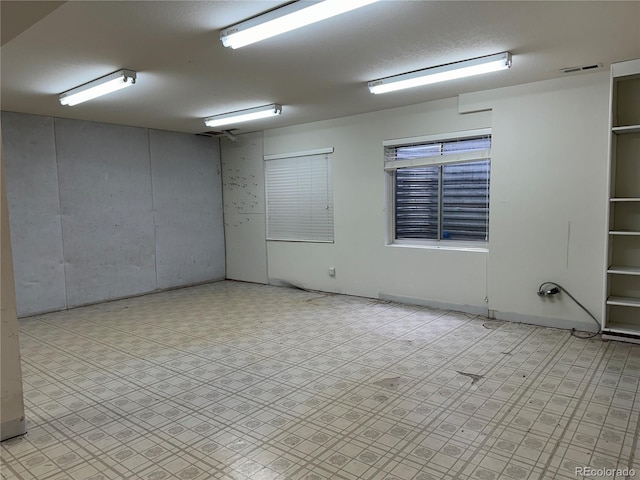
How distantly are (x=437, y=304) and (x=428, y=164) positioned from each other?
182 cm

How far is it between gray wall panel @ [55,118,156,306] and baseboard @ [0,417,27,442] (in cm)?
379

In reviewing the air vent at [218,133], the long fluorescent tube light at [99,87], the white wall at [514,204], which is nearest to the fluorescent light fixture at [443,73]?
the white wall at [514,204]

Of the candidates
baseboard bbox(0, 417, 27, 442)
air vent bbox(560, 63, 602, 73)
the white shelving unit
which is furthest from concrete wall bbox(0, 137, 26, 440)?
the white shelving unit

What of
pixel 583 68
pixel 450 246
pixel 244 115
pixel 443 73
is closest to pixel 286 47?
pixel 443 73

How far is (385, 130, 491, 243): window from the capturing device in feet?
17.0

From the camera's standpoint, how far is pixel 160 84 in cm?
430

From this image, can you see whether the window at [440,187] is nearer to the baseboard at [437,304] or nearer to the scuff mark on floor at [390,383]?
the baseboard at [437,304]

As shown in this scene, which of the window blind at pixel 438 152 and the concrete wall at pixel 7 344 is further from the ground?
the window blind at pixel 438 152

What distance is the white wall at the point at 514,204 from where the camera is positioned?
4355mm

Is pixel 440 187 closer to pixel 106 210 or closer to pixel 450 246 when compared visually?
pixel 450 246

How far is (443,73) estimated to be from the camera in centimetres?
399

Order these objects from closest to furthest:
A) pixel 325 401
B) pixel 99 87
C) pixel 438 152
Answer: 1. pixel 325 401
2. pixel 99 87
3. pixel 438 152

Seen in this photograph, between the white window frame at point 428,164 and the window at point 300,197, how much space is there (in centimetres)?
99

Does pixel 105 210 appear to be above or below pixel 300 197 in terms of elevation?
below
